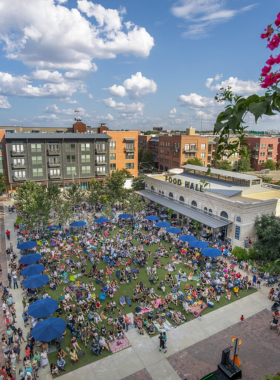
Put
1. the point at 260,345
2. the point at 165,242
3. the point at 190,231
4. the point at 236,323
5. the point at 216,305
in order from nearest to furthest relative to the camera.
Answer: the point at 260,345 → the point at 236,323 → the point at 216,305 → the point at 165,242 → the point at 190,231

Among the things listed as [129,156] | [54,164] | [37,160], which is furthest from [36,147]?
[129,156]

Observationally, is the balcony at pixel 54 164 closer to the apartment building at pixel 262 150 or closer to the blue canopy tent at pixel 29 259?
the blue canopy tent at pixel 29 259

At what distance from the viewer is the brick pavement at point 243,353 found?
16297mm

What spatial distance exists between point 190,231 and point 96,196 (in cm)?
1755

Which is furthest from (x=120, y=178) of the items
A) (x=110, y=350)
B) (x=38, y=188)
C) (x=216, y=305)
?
(x=110, y=350)

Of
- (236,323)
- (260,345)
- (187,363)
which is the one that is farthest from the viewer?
(236,323)

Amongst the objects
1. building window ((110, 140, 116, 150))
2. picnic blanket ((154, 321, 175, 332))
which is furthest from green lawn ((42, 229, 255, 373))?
building window ((110, 140, 116, 150))

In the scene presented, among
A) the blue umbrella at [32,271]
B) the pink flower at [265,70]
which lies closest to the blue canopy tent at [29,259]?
the blue umbrella at [32,271]

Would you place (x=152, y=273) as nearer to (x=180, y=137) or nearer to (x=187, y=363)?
(x=187, y=363)

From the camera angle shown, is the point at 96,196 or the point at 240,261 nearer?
the point at 240,261

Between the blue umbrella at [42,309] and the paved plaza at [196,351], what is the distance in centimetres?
215

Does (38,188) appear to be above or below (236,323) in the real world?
above

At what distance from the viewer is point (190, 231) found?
37969 millimetres

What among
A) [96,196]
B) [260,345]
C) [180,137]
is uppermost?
[180,137]
